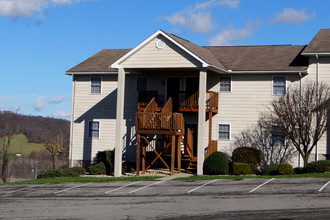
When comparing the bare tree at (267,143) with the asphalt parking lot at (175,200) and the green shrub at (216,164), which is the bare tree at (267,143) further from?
the asphalt parking lot at (175,200)

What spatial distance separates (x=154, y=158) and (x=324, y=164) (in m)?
→ 10.7

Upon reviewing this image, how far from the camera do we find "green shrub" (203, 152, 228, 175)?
2897cm

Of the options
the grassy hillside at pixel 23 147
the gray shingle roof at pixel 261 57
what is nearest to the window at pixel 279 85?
the gray shingle roof at pixel 261 57

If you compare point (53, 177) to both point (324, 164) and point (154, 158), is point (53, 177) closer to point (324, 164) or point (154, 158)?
point (154, 158)

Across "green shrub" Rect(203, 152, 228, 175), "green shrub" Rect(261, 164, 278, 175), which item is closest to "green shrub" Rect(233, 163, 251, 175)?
"green shrub" Rect(203, 152, 228, 175)

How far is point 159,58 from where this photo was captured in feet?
98.1

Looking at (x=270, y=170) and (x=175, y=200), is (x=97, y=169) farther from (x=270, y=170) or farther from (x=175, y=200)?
(x=175, y=200)

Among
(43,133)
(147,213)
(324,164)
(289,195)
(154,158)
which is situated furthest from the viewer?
(43,133)

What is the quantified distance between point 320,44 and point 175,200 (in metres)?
15.4

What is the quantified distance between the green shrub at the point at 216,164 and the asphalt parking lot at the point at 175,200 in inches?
154

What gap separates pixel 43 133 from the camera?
85.2 meters

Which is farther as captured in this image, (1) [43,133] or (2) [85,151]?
(1) [43,133]

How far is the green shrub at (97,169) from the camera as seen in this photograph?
3186 centimetres

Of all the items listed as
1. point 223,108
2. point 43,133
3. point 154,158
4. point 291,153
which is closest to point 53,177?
point 154,158
